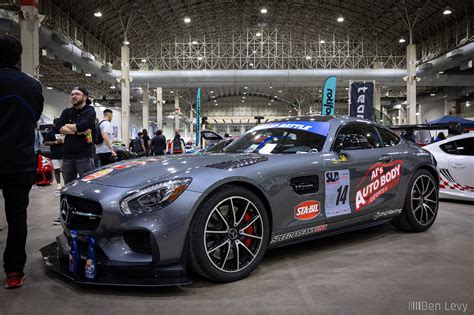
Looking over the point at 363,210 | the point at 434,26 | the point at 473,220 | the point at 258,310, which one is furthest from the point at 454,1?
the point at 258,310

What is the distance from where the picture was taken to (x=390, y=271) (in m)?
3.12

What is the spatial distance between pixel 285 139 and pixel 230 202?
1.10 m

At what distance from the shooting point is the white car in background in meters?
6.43

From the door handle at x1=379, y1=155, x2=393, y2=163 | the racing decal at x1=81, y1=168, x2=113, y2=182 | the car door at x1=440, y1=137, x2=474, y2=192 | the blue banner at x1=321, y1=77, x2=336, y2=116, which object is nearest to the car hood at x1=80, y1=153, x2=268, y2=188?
the racing decal at x1=81, y1=168, x2=113, y2=182

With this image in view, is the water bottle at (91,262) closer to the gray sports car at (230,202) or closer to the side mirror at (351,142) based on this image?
the gray sports car at (230,202)

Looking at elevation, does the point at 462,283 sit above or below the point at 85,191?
below

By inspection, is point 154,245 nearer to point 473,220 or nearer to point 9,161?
point 9,161

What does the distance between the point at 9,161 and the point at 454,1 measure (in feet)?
71.1

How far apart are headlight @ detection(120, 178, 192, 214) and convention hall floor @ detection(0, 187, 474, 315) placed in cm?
57

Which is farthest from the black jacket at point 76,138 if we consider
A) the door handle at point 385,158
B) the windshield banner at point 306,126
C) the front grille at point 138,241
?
the door handle at point 385,158

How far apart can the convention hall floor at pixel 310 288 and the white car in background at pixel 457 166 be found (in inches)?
113

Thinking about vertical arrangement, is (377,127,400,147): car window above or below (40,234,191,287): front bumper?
above

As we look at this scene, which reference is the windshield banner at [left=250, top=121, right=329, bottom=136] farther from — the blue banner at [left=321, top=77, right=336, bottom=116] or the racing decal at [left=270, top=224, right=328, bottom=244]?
the blue banner at [left=321, top=77, right=336, bottom=116]

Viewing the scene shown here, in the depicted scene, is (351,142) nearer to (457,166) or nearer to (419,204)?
(419,204)
